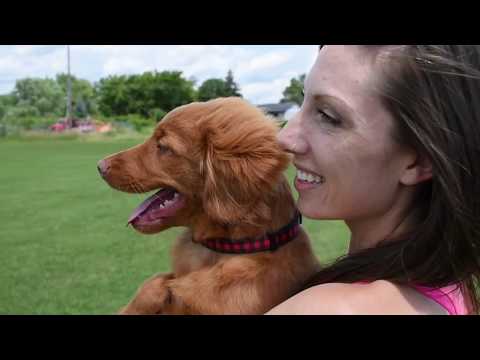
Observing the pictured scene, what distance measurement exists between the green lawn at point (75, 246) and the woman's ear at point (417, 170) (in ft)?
3.63

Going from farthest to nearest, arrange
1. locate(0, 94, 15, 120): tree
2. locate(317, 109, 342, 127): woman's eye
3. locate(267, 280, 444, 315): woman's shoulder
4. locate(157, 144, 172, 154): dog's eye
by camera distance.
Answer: locate(0, 94, 15, 120): tree
locate(157, 144, 172, 154): dog's eye
locate(317, 109, 342, 127): woman's eye
locate(267, 280, 444, 315): woman's shoulder

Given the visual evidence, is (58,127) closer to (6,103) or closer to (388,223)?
(6,103)

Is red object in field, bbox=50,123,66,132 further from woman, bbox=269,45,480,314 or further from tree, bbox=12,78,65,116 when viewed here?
woman, bbox=269,45,480,314

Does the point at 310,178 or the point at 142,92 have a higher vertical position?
the point at 310,178

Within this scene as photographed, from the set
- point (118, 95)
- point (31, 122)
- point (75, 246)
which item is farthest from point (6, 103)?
point (75, 246)

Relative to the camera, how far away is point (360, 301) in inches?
51.1

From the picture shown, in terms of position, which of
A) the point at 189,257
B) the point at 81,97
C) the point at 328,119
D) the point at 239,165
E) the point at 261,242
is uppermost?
the point at 328,119

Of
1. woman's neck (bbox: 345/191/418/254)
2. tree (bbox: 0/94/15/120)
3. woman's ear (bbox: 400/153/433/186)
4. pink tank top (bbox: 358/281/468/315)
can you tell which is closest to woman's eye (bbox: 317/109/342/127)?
woman's ear (bbox: 400/153/433/186)

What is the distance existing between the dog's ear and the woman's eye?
420 millimetres

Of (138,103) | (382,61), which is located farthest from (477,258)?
(138,103)

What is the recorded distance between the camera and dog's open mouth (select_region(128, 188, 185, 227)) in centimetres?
187

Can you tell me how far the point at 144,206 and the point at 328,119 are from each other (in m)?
0.85

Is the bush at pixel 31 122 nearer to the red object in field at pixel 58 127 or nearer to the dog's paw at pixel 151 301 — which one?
the red object in field at pixel 58 127

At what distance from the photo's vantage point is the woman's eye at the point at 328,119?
1.38 meters
